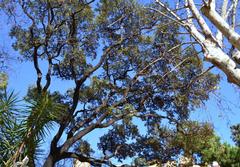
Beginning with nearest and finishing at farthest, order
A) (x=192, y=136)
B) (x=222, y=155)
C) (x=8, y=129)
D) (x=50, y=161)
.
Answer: (x=8, y=129) < (x=50, y=161) < (x=192, y=136) < (x=222, y=155)

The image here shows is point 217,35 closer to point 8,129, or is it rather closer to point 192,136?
point 8,129

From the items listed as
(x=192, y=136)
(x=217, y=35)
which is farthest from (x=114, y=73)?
(x=217, y=35)

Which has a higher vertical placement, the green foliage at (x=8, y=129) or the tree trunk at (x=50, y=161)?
the tree trunk at (x=50, y=161)

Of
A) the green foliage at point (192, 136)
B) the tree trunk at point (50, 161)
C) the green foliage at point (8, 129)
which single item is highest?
the green foliage at point (192, 136)

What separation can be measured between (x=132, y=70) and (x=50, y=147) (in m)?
3.86

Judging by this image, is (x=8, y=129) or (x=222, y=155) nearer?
(x=8, y=129)

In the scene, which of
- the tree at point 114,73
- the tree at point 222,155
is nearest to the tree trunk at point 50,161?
the tree at point 114,73

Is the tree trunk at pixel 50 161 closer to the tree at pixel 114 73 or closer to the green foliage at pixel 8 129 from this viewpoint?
the tree at pixel 114 73

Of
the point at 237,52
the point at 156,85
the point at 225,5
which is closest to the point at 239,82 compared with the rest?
the point at 237,52

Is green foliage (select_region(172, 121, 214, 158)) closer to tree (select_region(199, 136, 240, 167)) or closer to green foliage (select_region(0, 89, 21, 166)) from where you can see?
tree (select_region(199, 136, 240, 167))

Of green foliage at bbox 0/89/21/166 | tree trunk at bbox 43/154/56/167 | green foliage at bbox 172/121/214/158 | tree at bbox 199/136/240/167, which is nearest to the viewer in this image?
green foliage at bbox 0/89/21/166

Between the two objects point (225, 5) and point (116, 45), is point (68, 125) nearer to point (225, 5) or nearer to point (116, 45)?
point (116, 45)

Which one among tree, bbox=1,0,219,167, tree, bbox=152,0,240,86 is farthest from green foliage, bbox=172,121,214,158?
tree, bbox=152,0,240,86

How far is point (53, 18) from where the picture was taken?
1452 centimetres
